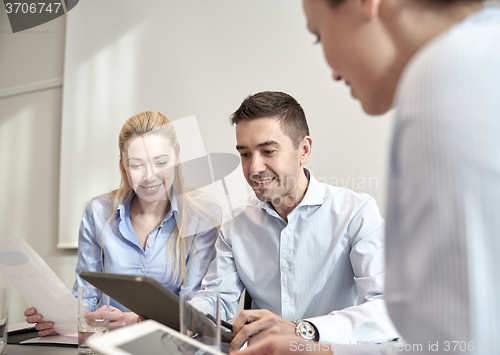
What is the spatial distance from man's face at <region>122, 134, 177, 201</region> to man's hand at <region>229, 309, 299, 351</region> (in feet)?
2.96

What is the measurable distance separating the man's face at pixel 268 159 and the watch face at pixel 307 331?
0.53 m

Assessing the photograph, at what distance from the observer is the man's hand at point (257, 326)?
2.89 ft

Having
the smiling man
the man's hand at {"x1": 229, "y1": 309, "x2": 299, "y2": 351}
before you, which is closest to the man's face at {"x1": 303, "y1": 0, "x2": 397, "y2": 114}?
the man's hand at {"x1": 229, "y1": 309, "x2": 299, "y2": 351}

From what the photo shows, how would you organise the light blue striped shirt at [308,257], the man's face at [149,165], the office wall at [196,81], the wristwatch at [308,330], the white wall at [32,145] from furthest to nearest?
the white wall at [32,145] < the office wall at [196,81] < the man's face at [149,165] < the light blue striped shirt at [308,257] < the wristwatch at [308,330]

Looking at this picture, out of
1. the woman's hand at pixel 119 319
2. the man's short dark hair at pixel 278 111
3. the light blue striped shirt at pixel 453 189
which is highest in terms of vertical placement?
the man's short dark hair at pixel 278 111

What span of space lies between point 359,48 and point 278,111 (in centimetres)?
101

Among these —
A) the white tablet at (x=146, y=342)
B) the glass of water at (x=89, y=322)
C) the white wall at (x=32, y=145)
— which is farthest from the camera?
the white wall at (x=32, y=145)

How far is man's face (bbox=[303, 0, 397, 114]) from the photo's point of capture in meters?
0.46

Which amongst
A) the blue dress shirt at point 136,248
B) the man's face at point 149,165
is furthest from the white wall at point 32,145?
the man's face at point 149,165

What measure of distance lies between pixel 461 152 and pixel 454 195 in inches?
1.3

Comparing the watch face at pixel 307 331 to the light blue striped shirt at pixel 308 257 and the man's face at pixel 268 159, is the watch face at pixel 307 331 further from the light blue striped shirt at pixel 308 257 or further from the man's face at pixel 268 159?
the man's face at pixel 268 159

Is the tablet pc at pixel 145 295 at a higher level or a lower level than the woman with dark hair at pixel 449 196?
lower

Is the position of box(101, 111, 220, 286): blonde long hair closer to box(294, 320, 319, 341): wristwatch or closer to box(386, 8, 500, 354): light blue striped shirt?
box(294, 320, 319, 341): wristwatch

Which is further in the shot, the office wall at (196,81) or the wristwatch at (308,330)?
the office wall at (196,81)
